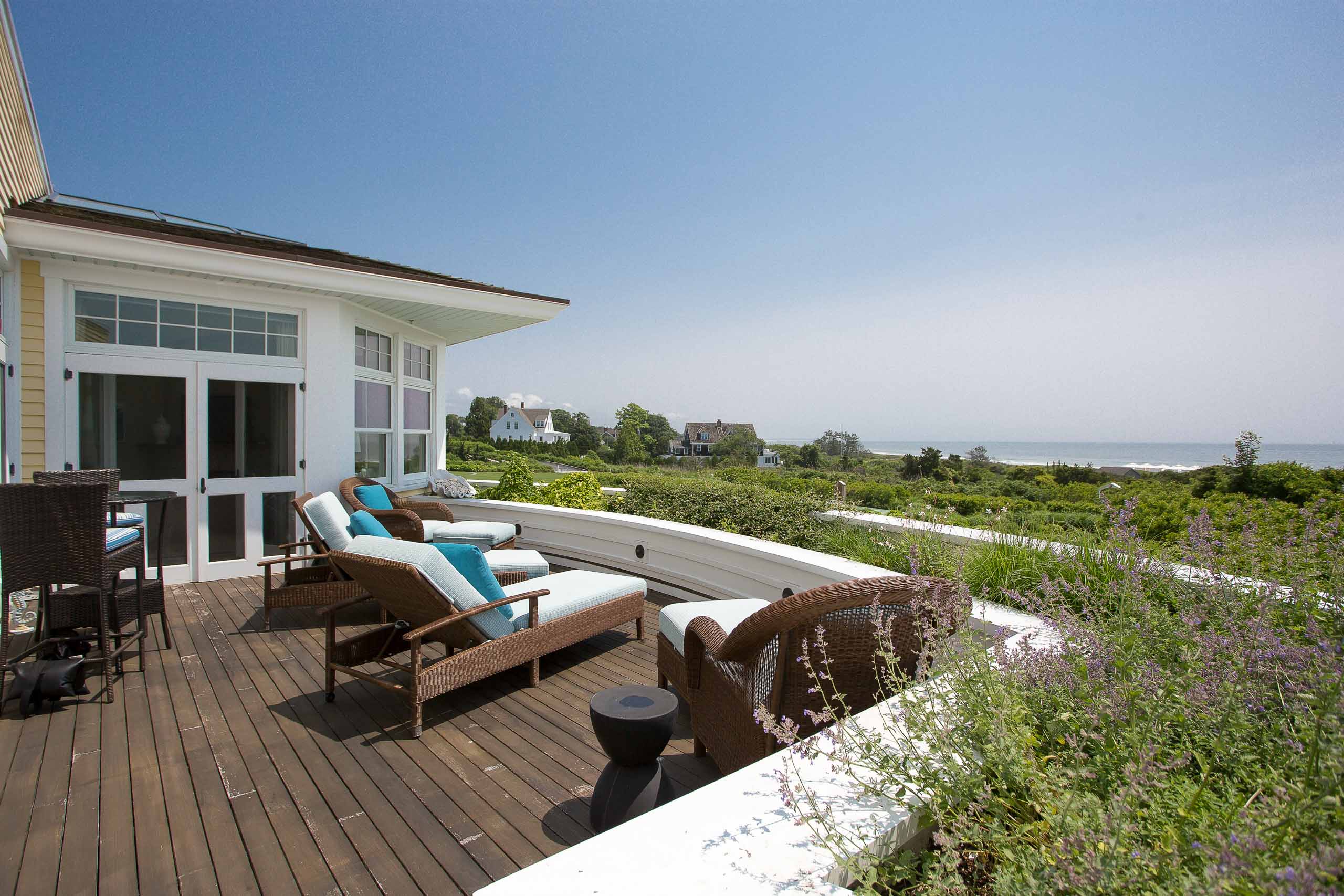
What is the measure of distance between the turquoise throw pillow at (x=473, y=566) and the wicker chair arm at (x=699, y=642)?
3.88ft

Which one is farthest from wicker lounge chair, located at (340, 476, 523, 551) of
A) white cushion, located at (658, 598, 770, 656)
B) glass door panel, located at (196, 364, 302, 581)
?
white cushion, located at (658, 598, 770, 656)

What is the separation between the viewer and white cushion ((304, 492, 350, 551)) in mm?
4262

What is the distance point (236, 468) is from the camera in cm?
591

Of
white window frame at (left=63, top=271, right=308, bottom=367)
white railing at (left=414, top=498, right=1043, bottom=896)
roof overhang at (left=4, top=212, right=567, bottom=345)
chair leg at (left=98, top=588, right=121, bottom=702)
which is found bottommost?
chair leg at (left=98, top=588, right=121, bottom=702)

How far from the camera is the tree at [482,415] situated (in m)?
77.4

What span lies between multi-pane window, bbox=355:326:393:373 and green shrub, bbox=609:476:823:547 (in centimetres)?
327

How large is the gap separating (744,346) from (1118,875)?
6174cm

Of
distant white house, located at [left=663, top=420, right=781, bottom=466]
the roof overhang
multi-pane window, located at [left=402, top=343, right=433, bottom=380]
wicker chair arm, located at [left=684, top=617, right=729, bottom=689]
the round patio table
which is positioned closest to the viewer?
wicker chair arm, located at [left=684, top=617, right=729, bottom=689]

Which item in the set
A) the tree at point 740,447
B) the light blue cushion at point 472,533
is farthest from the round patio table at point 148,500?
the tree at point 740,447

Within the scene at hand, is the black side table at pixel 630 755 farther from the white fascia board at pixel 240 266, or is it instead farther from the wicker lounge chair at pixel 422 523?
the white fascia board at pixel 240 266

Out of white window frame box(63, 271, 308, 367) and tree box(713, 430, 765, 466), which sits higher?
white window frame box(63, 271, 308, 367)

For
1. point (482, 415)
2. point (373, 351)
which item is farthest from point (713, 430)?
point (373, 351)

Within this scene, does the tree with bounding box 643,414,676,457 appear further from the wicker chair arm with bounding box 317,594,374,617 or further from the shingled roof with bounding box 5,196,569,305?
the wicker chair arm with bounding box 317,594,374,617

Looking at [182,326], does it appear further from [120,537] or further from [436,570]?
[436,570]
